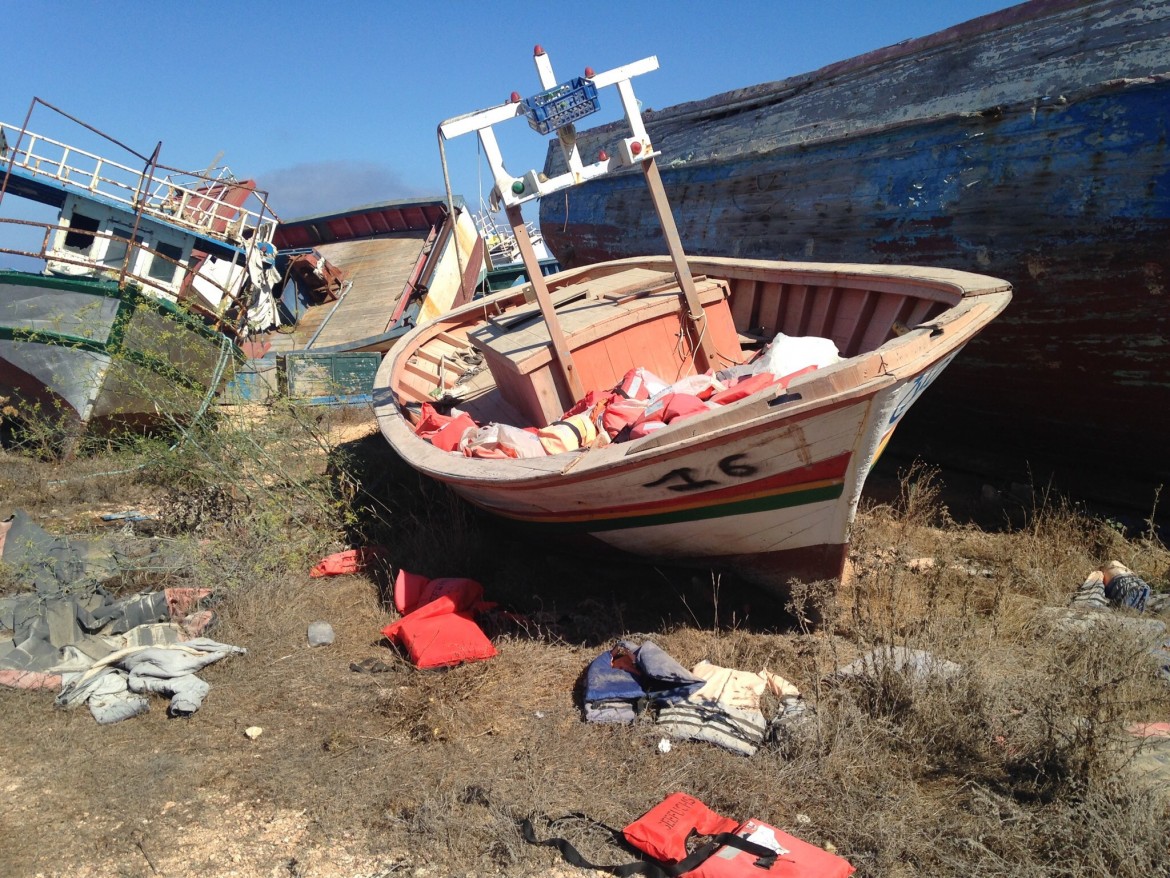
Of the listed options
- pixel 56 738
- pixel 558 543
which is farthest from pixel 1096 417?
pixel 56 738

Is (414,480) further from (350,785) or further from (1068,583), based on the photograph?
(1068,583)

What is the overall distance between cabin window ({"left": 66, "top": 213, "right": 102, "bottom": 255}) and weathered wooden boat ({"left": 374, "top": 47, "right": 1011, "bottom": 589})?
7.06m

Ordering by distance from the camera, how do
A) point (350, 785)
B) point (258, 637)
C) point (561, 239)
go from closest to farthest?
point (350, 785) < point (258, 637) < point (561, 239)

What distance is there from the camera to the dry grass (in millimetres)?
2701

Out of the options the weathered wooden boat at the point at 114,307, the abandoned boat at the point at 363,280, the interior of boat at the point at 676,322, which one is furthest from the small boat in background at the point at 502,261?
the interior of boat at the point at 676,322

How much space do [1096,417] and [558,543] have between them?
11.5 ft

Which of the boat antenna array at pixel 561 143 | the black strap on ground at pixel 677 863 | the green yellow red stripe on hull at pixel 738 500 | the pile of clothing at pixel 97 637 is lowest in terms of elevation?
the pile of clothing at pixel 97 637

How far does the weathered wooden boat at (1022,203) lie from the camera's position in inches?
178

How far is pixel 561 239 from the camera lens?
1055cm

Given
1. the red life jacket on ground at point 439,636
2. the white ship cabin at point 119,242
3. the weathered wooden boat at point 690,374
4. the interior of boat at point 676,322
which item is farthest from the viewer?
the white ship cabin at point 119,242

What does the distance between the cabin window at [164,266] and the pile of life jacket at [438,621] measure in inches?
348

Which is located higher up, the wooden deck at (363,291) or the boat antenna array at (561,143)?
the boat antenna array at (561,143)

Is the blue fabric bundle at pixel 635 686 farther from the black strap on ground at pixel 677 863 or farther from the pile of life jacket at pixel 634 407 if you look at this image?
the pile of life jacket at pixel 634 407

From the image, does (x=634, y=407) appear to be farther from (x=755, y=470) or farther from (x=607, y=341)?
(x=755, y=470)
